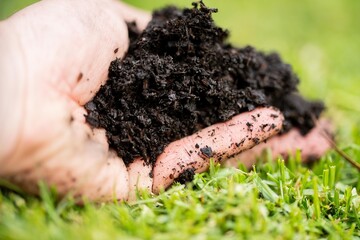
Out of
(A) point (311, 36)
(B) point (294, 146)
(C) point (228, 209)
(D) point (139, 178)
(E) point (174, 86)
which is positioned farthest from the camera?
(A) point (311, 36)

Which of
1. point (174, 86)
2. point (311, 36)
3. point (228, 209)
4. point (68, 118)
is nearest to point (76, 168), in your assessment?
point (68, 118)

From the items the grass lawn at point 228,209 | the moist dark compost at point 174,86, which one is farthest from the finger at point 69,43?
the grass lawn at point 228,209

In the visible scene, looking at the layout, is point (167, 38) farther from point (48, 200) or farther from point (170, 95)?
point (48, 200)

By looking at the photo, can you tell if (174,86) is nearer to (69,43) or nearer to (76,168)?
(69,43)

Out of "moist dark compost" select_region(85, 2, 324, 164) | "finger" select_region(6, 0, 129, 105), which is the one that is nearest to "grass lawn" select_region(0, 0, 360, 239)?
"moist dark compost" select_region(85, 2, 324, 164)

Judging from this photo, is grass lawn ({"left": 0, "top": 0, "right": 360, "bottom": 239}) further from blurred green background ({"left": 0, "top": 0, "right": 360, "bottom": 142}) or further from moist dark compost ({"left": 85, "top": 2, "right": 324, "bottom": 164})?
blurred green background ({"left": 0, "top": 0, "right": 360, "bottom": 142})

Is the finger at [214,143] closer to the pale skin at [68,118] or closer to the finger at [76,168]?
the pale skin at [68,118]

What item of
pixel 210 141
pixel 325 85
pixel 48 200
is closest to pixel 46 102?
pixel 48 200
